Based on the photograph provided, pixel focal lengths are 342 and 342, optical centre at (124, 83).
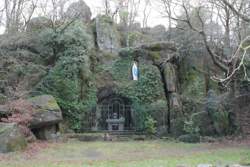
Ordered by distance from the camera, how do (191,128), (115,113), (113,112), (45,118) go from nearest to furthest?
(45,118), (191,128), (115,113), (113,112)

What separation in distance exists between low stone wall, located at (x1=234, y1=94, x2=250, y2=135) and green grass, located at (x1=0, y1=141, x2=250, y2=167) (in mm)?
4367

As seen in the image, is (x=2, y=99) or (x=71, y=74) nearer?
(x=2, y=99)

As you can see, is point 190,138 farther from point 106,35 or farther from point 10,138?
point 106,35

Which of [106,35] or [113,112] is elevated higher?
[106,35]

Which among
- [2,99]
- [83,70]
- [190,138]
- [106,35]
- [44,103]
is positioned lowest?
[190,138]

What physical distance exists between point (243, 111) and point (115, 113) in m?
6.81

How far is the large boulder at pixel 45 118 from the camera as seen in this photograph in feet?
49.5

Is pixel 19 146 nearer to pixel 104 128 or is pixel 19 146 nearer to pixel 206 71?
pixel 104 128

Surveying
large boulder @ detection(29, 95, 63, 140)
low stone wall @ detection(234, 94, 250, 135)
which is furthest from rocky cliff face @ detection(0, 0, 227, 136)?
low stone wall @ detection(234, 94, 250, 135)

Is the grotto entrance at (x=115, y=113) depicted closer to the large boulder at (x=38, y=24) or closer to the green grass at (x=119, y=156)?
the green grass at (x=119, y=156)

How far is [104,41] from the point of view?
2075cm

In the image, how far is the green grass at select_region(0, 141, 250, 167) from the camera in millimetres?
9616

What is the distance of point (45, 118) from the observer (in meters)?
15.2

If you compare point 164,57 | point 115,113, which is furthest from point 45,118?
point 164,57
